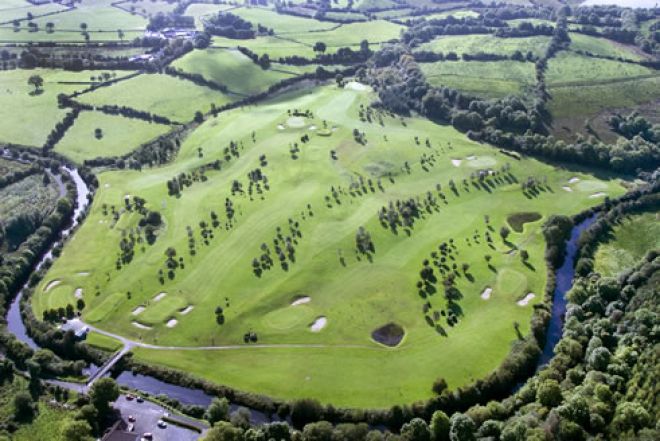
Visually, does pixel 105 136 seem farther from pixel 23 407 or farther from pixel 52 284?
pixel 23 407

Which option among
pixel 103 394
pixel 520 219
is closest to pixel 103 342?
pixel 103 394

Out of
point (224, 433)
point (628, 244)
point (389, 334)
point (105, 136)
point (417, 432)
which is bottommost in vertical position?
point (389, 334)

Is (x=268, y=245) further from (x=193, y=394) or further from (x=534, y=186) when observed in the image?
(x=534, y=186)

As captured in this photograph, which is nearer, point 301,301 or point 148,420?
point 148,420

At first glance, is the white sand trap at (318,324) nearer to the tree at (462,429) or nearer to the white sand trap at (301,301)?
the white sand trap at (301,301)

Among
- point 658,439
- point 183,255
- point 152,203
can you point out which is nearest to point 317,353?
point 183,255

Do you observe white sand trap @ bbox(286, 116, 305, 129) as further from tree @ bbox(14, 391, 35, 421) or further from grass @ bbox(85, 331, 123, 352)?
tree @ bbox(14, 391, 35, 421)

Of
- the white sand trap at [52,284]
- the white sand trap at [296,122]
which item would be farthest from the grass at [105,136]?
the white sand trap at [52,284]

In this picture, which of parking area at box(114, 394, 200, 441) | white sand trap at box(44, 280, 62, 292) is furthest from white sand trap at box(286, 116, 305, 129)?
parking area at box(114, 394, 200, 441)
